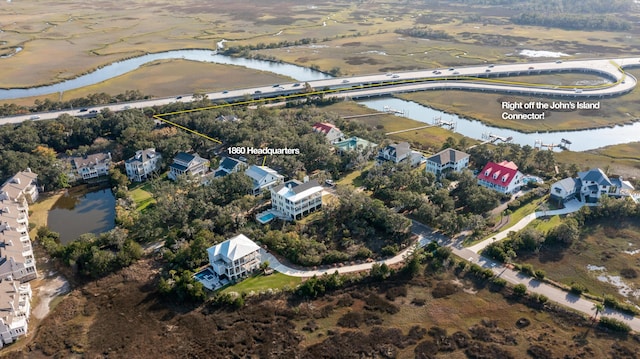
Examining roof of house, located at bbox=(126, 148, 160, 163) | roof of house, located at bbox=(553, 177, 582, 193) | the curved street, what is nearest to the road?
the curved street

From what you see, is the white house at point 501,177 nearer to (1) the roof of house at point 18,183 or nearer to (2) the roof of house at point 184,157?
(2) the roof of house at point 184,157

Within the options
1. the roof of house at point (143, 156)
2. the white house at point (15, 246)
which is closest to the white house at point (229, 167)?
the roof of house at point (143, 156)

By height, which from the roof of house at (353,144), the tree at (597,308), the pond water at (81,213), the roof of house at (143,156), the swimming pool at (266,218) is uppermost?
the roof of house at (353,144)

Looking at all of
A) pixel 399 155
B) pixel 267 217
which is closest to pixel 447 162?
pixel 399 155

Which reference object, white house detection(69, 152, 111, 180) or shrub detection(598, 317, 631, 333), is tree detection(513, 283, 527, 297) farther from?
white house detection(69, 152, 111, 180)

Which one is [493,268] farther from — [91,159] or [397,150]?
[91,159]

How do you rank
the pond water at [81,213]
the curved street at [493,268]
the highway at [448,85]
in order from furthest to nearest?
the highway at [448,85] < the pond water at [81,213] < the curved street at [493,268]
